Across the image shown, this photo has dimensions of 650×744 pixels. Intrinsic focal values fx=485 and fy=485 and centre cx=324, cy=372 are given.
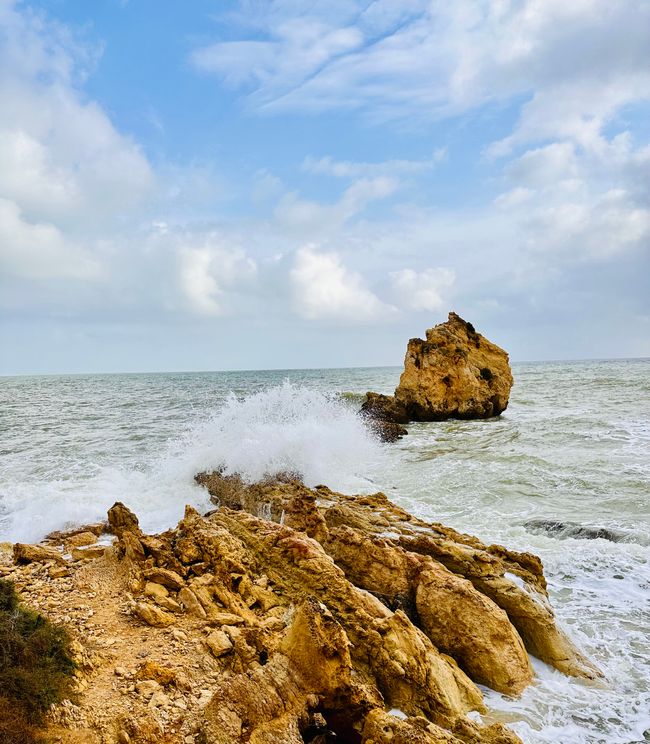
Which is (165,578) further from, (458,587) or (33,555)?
(458,587)

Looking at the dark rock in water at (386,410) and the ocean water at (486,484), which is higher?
the dark rock in water at (386,410)

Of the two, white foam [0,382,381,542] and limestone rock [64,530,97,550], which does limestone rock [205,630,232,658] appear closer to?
limestone rock [64,530,97,550]

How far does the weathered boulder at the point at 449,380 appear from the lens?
92.5 ft

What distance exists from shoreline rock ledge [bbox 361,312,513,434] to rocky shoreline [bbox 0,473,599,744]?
20.9m

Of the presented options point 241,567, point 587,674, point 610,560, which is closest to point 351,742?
point 241,567

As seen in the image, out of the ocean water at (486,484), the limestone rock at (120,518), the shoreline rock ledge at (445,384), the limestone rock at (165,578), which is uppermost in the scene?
the shoreline rock ledge at (445,384)

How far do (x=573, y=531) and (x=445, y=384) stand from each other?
62.8ft

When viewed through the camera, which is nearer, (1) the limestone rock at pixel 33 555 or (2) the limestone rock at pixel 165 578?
(2) the limestone rock at pixel 165 578

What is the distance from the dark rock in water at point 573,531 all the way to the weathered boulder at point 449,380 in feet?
60.0

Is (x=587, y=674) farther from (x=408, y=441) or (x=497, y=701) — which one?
(x=408, y=441)

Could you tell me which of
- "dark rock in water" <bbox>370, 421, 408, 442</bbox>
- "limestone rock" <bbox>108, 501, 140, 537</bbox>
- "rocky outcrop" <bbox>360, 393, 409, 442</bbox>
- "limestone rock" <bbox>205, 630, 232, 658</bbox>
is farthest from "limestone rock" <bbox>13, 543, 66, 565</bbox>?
"rocky outcrop" <bbox>360, 393, 409, 442</bbox>

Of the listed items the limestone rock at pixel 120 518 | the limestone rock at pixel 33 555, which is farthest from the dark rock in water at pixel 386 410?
the limestone rock at pixel 33 555

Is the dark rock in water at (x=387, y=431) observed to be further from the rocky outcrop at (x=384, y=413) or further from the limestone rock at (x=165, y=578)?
the limestone rock at (x=165, y=578)

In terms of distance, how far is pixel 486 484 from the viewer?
13336mm
